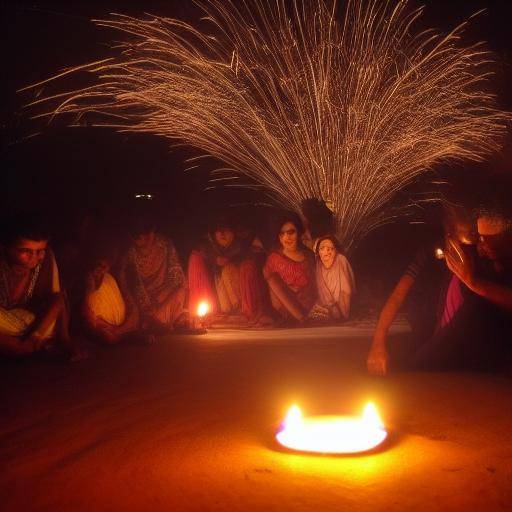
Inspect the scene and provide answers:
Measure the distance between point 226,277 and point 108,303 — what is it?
6.80ft

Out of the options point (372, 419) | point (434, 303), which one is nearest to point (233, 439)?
point (372, 419)

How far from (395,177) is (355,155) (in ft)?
3.00

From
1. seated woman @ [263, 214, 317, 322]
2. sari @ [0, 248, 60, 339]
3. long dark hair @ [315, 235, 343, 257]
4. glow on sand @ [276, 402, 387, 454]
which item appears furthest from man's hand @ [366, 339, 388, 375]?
long dark hair @ [315, 235, 343, 257]

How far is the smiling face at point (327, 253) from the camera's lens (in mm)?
9508

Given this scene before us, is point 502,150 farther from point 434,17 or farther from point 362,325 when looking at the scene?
point 362,325

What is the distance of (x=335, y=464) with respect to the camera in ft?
10.5

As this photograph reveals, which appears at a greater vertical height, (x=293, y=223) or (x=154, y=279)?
(x=293, y=223)

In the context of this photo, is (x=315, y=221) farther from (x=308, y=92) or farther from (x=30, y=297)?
Answer: (x=30, y=297)

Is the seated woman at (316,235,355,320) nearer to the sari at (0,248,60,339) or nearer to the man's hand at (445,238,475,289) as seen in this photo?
the sari at (0,248,60,339)

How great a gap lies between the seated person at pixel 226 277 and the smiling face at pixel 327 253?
947mm

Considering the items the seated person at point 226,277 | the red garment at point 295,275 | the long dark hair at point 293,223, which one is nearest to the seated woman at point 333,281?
the red garment at point 295,275

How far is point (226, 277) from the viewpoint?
31.9ft

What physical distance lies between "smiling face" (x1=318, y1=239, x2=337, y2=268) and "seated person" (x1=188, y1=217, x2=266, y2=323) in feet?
3.11

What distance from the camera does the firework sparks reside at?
8234 mm
